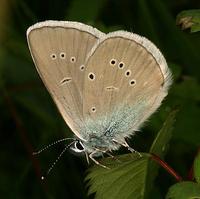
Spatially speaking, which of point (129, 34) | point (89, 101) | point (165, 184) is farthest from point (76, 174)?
point (129, 34)

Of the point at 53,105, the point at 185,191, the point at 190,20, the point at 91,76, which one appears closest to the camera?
the point at 185,191

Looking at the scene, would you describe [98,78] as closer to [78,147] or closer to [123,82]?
[123,82]

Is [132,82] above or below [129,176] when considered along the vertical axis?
above

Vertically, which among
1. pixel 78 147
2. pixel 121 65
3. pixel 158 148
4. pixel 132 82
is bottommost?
pixel 78 147

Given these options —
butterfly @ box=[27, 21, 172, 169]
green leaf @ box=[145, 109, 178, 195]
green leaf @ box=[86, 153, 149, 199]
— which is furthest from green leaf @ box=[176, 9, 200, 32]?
green leaf @ box=[86, 153, 149, 199]

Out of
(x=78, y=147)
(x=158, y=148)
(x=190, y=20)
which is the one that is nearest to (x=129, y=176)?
(x=158, y=148)

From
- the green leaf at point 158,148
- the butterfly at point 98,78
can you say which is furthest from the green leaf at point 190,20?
the green leaf at point 158,148

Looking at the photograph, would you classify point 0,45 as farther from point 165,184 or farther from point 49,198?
point 165,184

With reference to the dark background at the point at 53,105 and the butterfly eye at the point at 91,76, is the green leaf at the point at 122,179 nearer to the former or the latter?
the butterfly eye at the point at 91,76

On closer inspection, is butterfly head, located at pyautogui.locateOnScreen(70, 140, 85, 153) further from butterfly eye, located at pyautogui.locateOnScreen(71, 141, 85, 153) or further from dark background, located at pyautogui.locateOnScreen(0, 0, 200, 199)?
dark background, located at pyautogui.locateOnScreen(0, 0, 200, 199)
